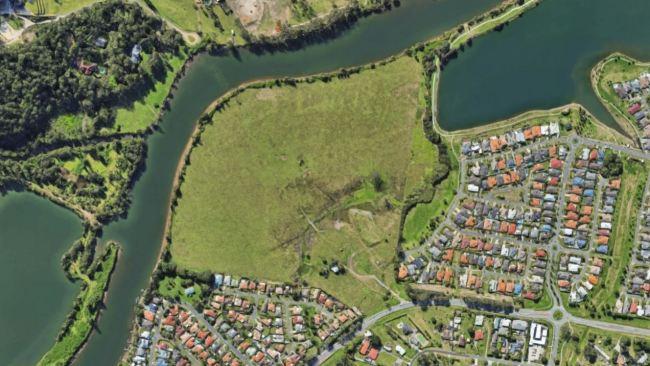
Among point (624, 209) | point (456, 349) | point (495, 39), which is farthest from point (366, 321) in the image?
point (495, 39)

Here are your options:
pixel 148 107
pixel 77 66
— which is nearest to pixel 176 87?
pixel 148 107

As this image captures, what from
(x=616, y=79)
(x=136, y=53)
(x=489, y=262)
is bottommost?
(x=489, y=262)

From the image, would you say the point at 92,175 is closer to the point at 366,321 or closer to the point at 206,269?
the point at 206,269

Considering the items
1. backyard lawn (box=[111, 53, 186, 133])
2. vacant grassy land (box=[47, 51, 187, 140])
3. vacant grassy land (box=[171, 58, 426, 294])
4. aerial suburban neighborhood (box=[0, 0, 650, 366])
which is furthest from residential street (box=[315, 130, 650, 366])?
vacant grassy land (box=[47, 51, 187, 140])

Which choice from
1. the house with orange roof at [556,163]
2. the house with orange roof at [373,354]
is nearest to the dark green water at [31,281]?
the house with orange roof at [373,354]

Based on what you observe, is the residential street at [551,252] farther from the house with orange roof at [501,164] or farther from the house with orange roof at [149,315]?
the house with orange roof at [149,315]

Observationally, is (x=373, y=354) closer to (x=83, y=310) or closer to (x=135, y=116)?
(x=83, y=310)
